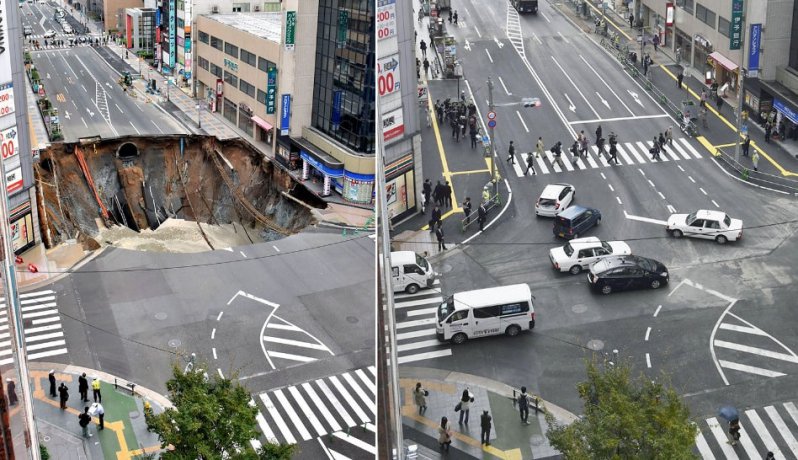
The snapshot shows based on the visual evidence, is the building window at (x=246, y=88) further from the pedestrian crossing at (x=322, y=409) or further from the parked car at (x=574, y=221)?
the pedestrian crossing at (x=322, y=409)

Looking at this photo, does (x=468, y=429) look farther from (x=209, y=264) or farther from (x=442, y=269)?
(x=209, y=264)

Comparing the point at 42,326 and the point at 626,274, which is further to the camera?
the point at 626,274

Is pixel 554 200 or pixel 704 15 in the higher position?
pixel 704 15

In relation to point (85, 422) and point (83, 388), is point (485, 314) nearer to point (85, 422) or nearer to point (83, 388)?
point (83, 388)

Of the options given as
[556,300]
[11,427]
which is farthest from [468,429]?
[11,427]

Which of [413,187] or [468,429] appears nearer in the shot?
[468,429]

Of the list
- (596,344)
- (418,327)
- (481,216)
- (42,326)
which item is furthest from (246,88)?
(596,344)

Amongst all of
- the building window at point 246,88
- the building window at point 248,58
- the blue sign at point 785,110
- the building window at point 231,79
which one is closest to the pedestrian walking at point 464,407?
the blue sign at point 785,110

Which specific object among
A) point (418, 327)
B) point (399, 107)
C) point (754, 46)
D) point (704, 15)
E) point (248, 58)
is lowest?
point (418, 327)
